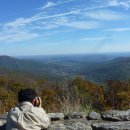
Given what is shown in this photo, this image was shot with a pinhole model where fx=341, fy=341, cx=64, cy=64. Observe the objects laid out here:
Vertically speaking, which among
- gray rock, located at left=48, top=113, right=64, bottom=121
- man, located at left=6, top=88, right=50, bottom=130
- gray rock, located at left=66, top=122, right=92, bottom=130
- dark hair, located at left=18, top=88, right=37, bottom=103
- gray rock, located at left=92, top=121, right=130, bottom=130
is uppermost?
dark hair, located at left=18, top=88, right=37, bottom=103

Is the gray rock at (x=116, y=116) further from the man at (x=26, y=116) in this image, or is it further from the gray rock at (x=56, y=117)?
the man at (x=26, y=116)

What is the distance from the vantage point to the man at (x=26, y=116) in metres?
5.25

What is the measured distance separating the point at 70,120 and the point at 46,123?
4.03ft

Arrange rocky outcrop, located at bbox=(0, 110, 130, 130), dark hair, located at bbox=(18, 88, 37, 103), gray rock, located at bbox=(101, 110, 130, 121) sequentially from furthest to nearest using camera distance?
gray rock, located at bbox=(101, 110, 130, 121), rocky outcrop, located at bbox=(0, 110, 130, 130), dark hair, located at bbox=(18, 88, 37, 103)

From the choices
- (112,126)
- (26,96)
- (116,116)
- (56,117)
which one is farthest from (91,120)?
(26,96)

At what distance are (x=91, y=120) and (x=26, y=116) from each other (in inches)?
74.3

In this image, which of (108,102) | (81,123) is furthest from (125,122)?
(108,102)

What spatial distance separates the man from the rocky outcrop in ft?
2.03

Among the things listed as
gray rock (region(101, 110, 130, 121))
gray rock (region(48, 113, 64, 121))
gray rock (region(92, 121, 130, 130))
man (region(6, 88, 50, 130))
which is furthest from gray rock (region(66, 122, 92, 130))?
gray rock (region(101, 110, 130, 121))

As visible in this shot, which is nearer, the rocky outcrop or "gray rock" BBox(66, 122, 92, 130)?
"gray rock" BBox(66, 122, 92, 130)

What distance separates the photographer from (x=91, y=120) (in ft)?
22.2

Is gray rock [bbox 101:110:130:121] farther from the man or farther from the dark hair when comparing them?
the dark hair

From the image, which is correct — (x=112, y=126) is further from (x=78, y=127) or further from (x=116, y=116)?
(x=116, y=116)

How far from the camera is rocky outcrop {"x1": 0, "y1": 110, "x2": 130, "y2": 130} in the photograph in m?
5.96
